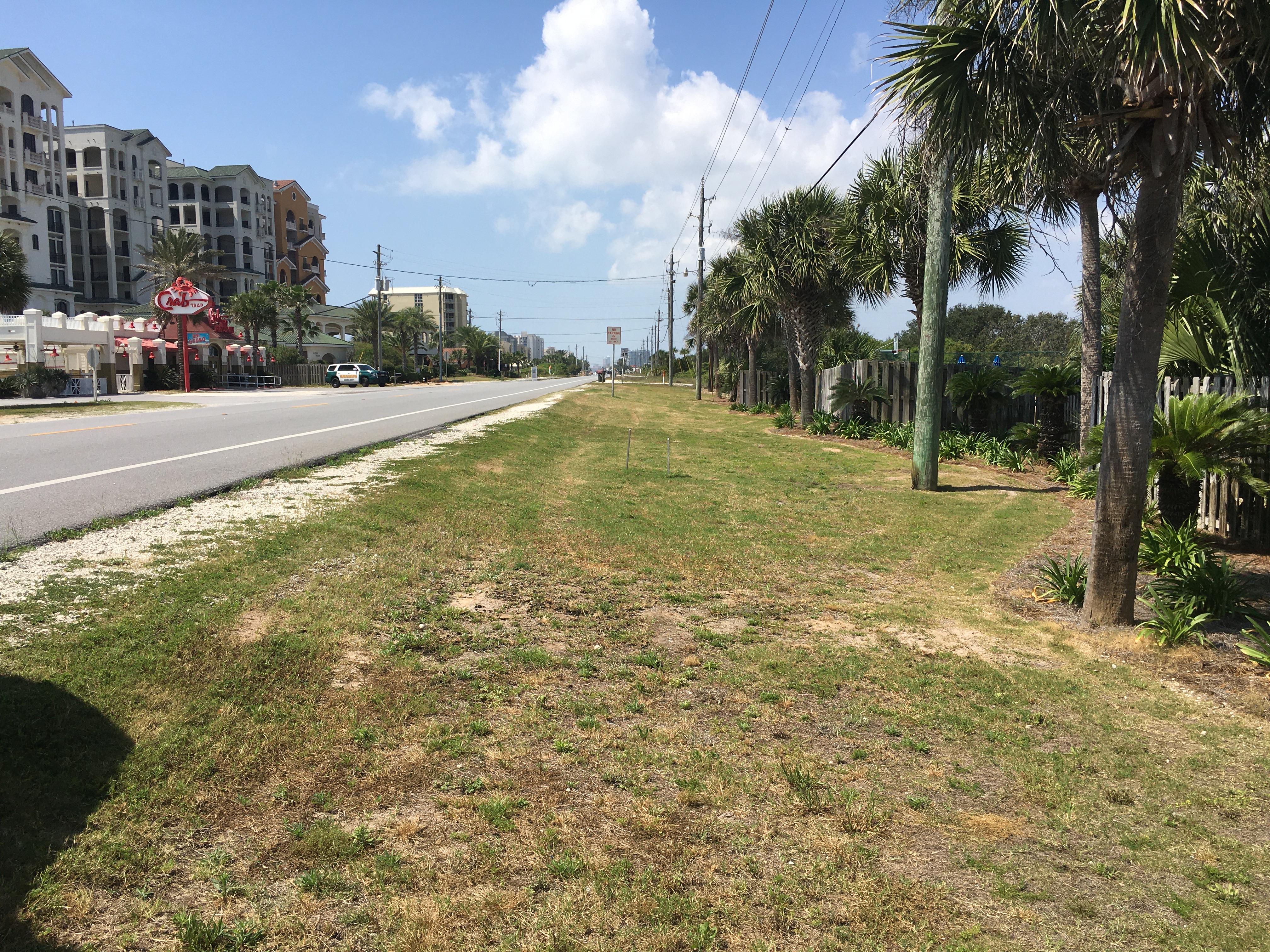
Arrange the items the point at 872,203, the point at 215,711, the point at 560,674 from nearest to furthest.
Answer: the point at 215,711, the point at 560,674, the point at 872,203

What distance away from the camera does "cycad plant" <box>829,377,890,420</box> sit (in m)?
23.0

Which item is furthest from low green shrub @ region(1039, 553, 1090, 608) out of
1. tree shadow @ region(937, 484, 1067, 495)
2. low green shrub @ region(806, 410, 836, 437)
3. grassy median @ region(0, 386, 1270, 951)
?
low green shrub @ region(806, 410, 836, 437)

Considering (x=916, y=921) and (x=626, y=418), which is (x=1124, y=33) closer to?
(x=916, y=921)

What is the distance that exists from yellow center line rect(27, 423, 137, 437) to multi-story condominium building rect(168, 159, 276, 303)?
248 ft

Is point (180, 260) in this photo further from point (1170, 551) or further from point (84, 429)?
point (1170, 551)

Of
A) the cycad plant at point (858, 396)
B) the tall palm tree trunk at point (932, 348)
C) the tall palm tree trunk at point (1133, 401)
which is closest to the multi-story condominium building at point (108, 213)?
the cycad plant at point (858, 396)

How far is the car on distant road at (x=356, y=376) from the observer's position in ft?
195

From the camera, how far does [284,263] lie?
92688mm

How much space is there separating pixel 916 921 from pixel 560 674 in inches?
108

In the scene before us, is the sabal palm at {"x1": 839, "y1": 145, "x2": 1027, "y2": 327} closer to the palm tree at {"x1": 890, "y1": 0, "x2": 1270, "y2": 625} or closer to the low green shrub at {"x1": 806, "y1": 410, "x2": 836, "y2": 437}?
the low green shrub at {"x1": 806, "y1": 410, "x2": 836, "y2": 437}

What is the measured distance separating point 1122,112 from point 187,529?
27.1 ft

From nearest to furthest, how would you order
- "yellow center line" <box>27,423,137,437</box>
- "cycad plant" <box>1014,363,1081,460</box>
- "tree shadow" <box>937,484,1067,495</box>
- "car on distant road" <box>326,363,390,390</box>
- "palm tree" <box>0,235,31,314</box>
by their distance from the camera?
"tree shadow" <box>937,484,1067,495</box> < "yellow center line" <box>27,423,137,437</box> < "cycad plant" <box>1014,363,1081,460</box> < "palm tree" <box>0,235,31,314</box> < "car on distant road" <box>326,363,390,390</box>

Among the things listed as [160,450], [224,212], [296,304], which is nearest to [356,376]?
[296,304]

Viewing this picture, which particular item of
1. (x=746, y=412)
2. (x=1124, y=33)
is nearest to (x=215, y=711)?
(x=1124, y=33)
